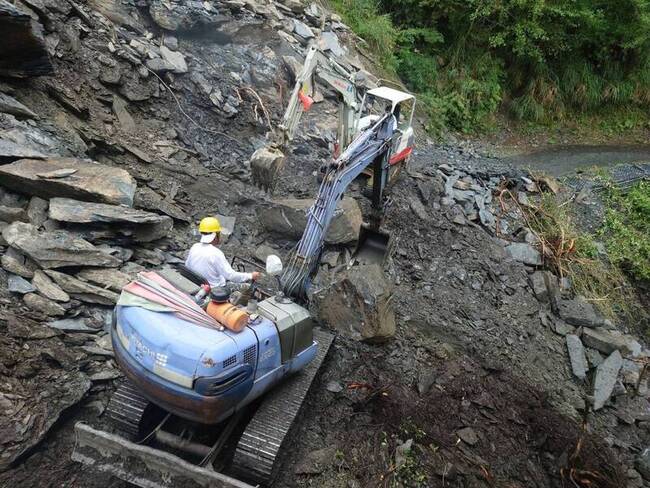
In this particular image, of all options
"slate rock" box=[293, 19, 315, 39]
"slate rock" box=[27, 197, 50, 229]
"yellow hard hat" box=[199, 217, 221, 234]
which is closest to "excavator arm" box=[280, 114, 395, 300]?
"yellow hard hat" box=[199, 217, 221, 234]

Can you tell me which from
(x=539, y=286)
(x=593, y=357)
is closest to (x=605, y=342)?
(x=593, y=357)

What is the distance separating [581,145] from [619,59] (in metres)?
3.02

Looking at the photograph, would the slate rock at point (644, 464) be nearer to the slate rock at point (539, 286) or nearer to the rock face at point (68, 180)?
the slate rock at point (539, 286)

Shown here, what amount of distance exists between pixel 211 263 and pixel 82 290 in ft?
5.39

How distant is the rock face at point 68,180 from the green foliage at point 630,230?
7682 millimetres

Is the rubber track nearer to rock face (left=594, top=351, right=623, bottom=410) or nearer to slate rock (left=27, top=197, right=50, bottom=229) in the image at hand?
slate rock (left=27, top=197, right=50, bottom=229)

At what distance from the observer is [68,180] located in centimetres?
579

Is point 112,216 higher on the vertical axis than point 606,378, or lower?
higher

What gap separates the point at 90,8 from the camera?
338 inches

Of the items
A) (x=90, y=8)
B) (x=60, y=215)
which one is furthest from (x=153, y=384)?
(x=90, y=8)

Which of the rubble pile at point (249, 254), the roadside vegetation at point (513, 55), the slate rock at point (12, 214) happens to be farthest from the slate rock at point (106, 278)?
the roadside vegetation at point (513, 55)

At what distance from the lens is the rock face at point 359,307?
19.5 feet

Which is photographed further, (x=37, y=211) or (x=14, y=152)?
(x=14, y=152)

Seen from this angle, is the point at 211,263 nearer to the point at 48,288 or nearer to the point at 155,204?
the point at 48,288
